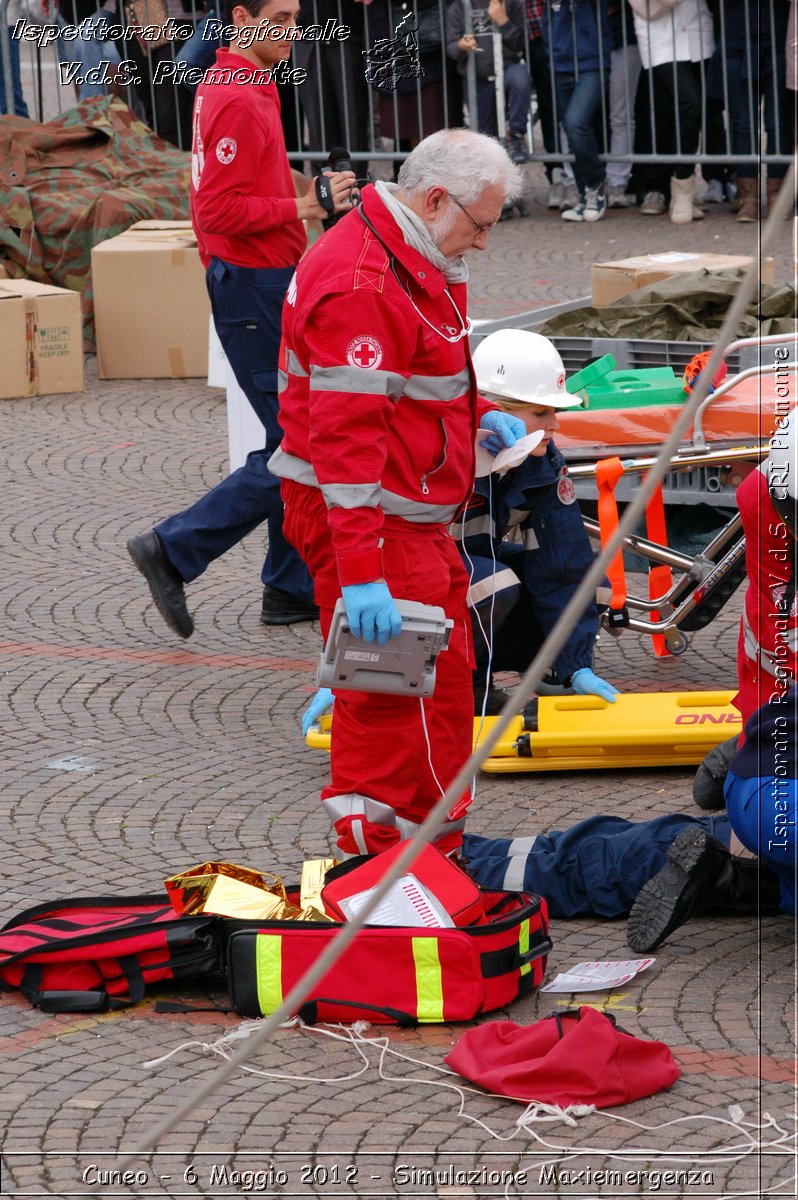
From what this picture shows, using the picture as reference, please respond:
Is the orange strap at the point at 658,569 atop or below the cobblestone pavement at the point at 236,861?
atop

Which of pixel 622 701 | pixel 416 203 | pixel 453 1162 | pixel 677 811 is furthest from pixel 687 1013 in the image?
pixel 416 203

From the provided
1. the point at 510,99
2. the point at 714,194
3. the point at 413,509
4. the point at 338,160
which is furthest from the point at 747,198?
the point at 413,509

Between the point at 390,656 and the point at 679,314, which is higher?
the point at 679,314

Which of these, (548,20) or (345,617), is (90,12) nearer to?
(548,20)

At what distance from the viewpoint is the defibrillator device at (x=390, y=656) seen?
156 inches

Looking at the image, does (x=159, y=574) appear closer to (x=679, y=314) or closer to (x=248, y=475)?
(x=248, y=475)

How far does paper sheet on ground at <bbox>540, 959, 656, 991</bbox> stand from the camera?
3852 millimetres

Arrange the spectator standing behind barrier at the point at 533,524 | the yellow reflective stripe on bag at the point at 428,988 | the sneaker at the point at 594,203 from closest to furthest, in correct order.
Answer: the yellow reflective stripe on bag at the point at 428,988 < the spectator standing behind barrier at the point at 533,524 < the sneaker at the point at 594,203

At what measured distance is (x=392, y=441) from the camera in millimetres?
4027

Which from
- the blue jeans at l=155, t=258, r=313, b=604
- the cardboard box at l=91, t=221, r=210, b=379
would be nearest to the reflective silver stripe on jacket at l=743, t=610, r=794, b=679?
the blue jeans at l=155, t=258, r=313, b=604

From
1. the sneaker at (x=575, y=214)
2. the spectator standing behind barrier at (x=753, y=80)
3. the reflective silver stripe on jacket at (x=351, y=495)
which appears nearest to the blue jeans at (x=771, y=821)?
the reflective silver stripe on jacket at (x=351, y=495)

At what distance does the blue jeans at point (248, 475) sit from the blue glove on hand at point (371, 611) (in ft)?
6.62

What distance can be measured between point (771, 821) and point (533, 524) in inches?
64.2

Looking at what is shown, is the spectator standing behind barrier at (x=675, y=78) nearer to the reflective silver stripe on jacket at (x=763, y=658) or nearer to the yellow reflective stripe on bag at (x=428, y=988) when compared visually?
the reflective silver stripe on jacket at (x=763, y=658)
